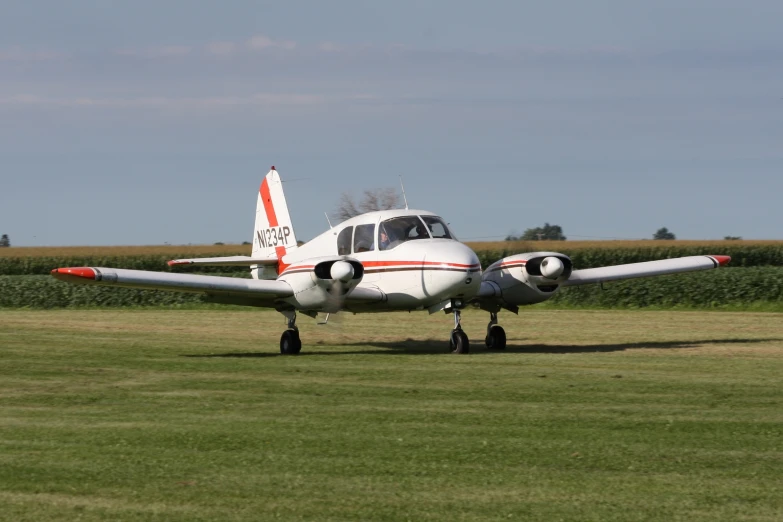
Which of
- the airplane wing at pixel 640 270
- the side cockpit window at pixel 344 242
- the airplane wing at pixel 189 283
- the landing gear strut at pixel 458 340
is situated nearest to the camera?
the airplane wing at pixel 189 283

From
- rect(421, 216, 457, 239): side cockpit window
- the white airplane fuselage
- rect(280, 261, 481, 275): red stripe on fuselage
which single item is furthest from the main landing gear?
rect(421, 216, 457, 239): side cockpit window

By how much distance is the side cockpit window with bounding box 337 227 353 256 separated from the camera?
2164 cm

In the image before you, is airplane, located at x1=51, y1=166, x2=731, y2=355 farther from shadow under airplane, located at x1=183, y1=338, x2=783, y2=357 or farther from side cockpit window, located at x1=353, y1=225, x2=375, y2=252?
shadow under airplane, located at x1=183, y1=338, x2=783, y2=357

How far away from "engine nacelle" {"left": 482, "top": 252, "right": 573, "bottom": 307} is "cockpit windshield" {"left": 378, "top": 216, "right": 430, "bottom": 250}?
202 centimetres

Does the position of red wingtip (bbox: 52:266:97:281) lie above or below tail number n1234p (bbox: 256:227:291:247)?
below

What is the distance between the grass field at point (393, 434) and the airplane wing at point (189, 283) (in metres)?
1.22

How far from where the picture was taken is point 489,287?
22.0 meters

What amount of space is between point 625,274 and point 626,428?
490 inches

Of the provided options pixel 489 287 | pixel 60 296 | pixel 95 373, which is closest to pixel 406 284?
pixel 489 287

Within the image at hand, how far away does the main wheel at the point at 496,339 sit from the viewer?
72.9 feet

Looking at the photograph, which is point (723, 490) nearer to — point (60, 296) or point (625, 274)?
point (625, 274)

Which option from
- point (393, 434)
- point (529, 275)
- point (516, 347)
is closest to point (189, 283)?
point (529, 275)

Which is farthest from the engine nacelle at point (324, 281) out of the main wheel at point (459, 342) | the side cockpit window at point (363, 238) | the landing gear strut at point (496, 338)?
the landing gear strut at point (496, 338)

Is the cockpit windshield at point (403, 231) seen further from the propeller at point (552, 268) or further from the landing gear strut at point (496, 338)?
the landing gear strut at point (496, 338)
